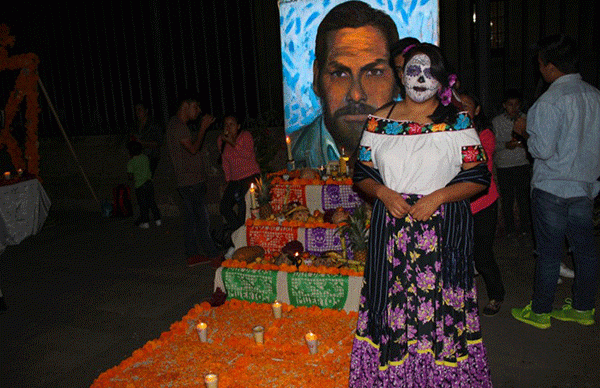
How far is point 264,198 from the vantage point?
6320 millimetres

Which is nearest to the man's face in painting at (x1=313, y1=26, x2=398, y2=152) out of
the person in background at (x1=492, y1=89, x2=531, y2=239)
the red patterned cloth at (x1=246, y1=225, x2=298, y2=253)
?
the person in background at (x1=492, y1=89, x2=531, y2=239)

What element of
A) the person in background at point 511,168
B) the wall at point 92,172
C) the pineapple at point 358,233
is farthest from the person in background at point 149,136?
the person in background at point 511,168

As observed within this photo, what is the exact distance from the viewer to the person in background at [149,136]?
9547mm

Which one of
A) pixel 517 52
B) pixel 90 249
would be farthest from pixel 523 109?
pixel 517 52

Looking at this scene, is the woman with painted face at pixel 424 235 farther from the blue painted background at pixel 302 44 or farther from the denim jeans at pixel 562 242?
the blue painted background at pixel 302 44

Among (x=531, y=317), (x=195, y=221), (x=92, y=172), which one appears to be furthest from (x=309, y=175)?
(x=92, y=172)

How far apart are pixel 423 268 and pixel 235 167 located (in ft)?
14.9

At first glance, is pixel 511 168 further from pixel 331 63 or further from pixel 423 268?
pixel 423 268

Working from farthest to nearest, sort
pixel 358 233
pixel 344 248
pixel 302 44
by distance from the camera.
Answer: pixel 302 44, pixel 344 248, pixel 358 233

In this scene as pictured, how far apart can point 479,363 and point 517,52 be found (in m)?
16.0

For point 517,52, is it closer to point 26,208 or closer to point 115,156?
point 115,156

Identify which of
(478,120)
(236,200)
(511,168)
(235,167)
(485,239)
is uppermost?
(478,120)

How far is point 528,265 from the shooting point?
5.86 meters

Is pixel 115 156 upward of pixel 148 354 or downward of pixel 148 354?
upward
